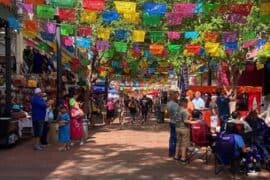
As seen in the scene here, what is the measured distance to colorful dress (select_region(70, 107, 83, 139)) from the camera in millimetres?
18766

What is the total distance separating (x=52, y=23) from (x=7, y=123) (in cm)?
556

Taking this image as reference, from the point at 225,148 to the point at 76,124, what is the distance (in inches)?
274

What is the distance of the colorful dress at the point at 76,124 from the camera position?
18766 mm

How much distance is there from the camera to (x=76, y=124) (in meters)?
18.8

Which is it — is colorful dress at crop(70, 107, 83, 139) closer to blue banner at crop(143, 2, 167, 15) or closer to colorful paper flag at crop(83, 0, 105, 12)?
colorful paper flag at crop(83, 0, 105, 12)

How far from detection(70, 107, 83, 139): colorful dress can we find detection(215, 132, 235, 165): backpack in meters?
6.57

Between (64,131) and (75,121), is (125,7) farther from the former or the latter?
(64,131)

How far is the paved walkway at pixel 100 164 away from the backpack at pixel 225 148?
401 millimetres

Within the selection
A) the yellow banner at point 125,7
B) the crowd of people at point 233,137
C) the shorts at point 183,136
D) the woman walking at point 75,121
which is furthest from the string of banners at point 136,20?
the shorts at point 183,136

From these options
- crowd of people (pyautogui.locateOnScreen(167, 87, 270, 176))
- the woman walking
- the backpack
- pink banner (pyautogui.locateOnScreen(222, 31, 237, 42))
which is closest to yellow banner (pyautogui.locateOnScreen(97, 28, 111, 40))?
pink banner (pyautogui.locateOnScreen(222, 31, 237, 42))

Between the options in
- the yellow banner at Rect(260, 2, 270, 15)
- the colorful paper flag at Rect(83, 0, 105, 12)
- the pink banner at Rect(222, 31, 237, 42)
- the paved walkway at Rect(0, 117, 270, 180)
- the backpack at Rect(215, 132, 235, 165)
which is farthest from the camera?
the pink banner at Rect(222, 31, 237, 42)

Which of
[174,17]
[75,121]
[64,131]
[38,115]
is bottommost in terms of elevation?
[64,131]

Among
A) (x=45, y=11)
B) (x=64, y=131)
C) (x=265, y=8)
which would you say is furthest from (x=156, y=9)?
(x=265, y=8)

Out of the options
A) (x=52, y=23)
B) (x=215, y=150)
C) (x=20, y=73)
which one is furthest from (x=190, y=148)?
(x=20, y=73)
